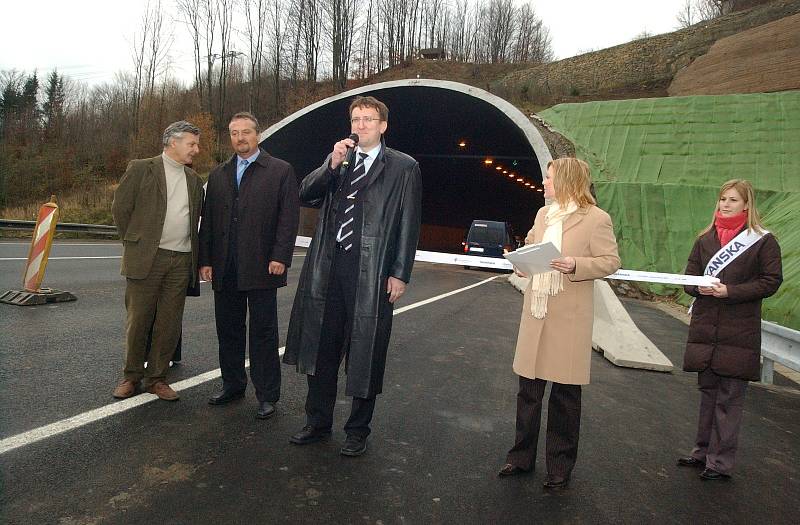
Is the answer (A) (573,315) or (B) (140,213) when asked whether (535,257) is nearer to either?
(A) (573,315)

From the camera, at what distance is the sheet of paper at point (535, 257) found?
9.87ft

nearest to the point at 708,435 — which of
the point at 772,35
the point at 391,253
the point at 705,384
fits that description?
the point at 705,384

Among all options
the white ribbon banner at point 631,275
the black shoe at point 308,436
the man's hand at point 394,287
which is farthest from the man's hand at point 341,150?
the black shoe at point 308,436

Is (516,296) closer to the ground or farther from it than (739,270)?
closer to the ground

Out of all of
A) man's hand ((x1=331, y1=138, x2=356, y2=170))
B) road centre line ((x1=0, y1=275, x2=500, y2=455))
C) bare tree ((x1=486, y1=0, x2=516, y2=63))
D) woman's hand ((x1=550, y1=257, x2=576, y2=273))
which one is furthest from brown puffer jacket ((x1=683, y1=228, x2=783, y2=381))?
bare tree ((x1=486, y1=0, x2=516, y2=63))

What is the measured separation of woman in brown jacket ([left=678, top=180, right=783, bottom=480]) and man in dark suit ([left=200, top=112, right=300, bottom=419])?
301 cm

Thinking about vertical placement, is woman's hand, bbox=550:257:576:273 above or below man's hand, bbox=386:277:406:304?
above

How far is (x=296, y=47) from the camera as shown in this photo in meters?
47.7

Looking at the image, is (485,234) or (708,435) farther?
(485,234)

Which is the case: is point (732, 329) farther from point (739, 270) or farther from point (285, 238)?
point (285, 238)

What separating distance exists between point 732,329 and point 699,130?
57.7 feet

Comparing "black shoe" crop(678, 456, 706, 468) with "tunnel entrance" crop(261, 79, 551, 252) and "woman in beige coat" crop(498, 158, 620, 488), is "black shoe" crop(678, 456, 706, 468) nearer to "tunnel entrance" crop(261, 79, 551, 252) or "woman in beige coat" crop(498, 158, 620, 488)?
"woman in beige coat" crop(498, 158, 620, 488)

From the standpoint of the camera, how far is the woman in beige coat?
10.4 ft

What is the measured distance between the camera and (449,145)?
85.7 ft
